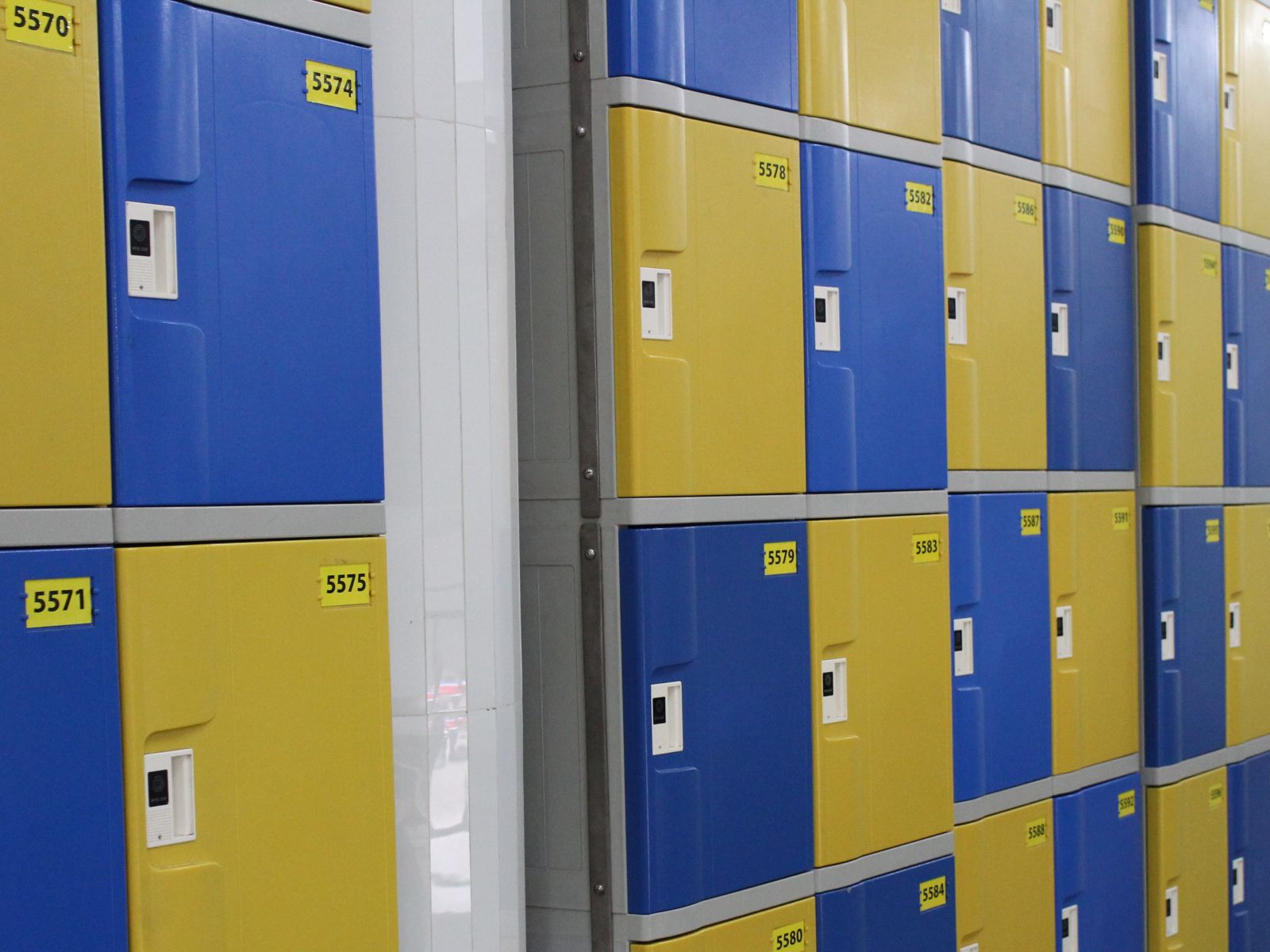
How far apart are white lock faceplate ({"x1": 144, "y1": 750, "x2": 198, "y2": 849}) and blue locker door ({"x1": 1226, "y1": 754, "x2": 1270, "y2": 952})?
12.9 feet

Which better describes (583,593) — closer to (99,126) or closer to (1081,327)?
(99,126)

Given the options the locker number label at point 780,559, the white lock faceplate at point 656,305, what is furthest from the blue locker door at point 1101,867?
the white lock faceplate at point 656,305

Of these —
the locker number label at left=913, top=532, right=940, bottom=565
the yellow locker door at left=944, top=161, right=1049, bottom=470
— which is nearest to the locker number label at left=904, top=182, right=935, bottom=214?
the yellow locker door at left=944, top=161, right=1049, bottom=470

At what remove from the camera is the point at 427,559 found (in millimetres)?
2311

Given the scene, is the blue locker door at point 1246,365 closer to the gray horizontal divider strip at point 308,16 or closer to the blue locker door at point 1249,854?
the blue locker door at point 1249,854

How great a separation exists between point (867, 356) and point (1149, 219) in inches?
69.7

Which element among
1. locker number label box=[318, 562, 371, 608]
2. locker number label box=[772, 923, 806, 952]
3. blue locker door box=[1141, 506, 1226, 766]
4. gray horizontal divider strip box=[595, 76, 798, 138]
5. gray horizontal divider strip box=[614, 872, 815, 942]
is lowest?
locker number label box=[772, 923, 806, 952]

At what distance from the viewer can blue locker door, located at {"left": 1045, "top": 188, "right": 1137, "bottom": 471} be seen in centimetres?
407

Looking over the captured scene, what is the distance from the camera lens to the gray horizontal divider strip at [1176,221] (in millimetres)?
4445

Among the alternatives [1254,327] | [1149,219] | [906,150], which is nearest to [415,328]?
[906,150]

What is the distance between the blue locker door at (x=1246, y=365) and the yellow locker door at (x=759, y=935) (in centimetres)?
264

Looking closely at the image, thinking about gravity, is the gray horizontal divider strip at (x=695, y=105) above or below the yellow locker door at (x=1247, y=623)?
above

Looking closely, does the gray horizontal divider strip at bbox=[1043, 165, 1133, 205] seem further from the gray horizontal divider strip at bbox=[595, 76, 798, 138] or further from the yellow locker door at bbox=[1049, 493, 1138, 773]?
the gray horizontal divider strip at bbox=[595, 76, 798, 138]

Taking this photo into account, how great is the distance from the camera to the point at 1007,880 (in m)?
3.79
